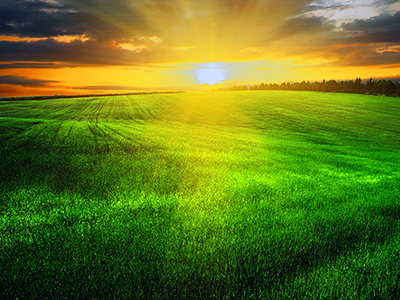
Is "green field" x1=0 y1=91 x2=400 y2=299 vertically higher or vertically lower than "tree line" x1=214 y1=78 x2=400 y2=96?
lower

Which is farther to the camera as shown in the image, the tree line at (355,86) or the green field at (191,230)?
the tree line at (355,86)

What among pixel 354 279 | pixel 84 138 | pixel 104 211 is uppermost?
pixel 84 138

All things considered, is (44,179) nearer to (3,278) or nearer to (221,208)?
(3,278)

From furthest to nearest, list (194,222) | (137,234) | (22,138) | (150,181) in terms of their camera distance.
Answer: (22,138)
(150,181)
(194,222)
(137,234)

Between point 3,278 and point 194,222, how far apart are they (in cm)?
299

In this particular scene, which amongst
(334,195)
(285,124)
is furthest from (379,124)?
(334,195)

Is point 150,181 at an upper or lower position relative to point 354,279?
upper

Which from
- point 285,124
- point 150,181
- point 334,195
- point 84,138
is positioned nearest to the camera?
point 334,195

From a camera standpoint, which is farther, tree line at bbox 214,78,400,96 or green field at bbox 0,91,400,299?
tree line at bbox 214,78,400,96

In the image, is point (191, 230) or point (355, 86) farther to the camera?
point (355, 86)

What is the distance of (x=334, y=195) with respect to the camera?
18.4ft

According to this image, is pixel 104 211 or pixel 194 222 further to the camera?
pixel 104 211

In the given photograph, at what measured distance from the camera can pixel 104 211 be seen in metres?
4.46

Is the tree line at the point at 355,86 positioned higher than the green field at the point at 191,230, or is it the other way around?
the tree line at the point at 355,86
